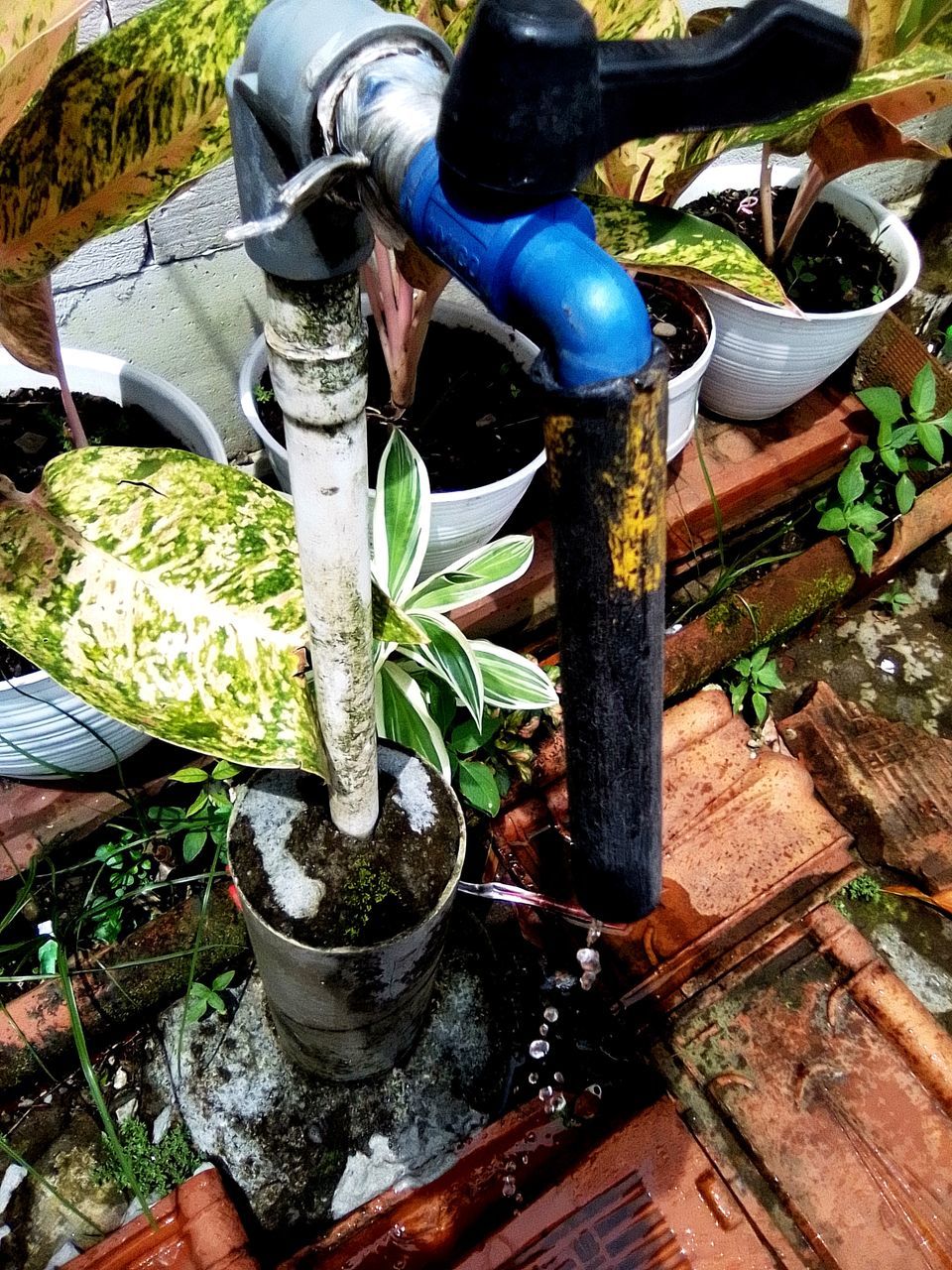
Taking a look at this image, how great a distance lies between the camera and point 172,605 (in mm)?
744

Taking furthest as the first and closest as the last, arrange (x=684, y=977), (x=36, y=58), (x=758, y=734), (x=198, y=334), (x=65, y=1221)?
1. (x=758, y=734)
2. (x=198, y=334)
3. (x=684, y=977)
4. (x=65, y=1221)
5. (x=36, y=58)

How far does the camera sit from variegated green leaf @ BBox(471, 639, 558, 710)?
1.08 metres

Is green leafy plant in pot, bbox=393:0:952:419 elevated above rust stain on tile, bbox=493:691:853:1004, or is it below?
above

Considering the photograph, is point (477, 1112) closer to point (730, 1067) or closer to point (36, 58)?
point (730, 1067)

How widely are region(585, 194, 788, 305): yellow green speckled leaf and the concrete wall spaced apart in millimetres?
517

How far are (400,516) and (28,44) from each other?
21.5 inches

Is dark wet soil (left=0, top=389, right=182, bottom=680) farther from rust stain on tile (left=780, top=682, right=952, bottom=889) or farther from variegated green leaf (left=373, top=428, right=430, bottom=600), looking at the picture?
rust stain on tile (left=780, top=682, right=952, bottom=889)

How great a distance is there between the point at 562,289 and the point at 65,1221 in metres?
1.24

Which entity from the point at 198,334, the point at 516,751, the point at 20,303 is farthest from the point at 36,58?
the point at 516,751

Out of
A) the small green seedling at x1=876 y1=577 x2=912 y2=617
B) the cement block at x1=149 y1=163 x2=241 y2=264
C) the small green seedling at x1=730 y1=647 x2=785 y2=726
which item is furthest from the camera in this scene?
the small green seedling at x1=876 y1=577 x2=912 y2=617

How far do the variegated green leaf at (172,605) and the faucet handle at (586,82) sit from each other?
0.47 metres

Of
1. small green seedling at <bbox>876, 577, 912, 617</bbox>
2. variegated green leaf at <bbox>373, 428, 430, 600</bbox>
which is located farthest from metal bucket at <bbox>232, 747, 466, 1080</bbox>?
small green seedling at <bbox>876, 577, 912, 617</bbox>

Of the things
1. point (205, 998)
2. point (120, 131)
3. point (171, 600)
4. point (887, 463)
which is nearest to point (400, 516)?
point (171, 600)

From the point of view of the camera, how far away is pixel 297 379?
0.46 m
